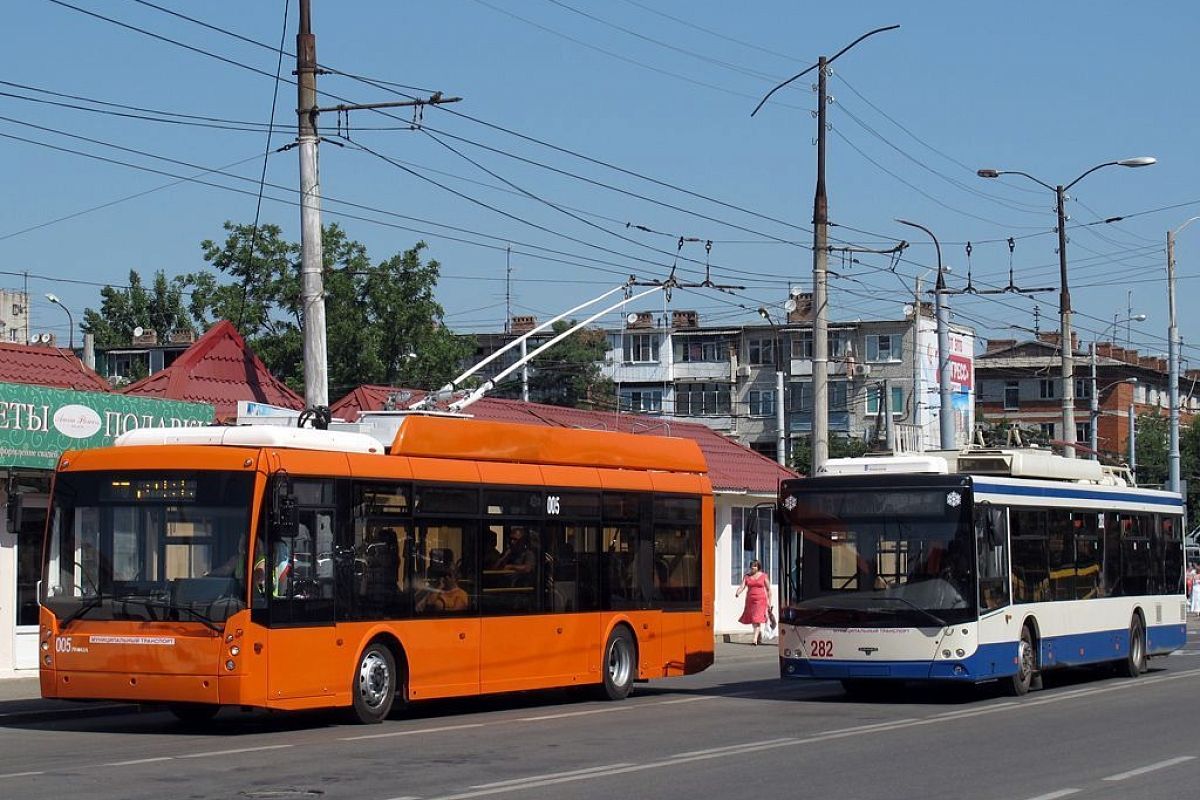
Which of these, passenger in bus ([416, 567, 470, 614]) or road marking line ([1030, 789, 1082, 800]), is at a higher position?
passenger in bus ([416, 567, 470, 614])

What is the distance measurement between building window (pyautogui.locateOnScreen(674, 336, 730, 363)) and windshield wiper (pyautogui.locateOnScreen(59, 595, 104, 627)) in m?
87.5

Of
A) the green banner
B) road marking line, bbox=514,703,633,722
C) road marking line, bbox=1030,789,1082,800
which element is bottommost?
road marking line, bbox=514,703,633,722

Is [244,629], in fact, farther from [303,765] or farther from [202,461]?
[303,765]

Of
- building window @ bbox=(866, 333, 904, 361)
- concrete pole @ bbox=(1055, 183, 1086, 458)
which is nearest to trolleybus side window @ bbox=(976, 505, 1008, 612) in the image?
concrete pole @ bbox=(1055, 183, 1086, 458)

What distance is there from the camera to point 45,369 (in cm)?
2412

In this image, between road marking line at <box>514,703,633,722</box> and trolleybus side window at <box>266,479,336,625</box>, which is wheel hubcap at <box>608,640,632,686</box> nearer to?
road marking line at <box>514,703,633,722</box>

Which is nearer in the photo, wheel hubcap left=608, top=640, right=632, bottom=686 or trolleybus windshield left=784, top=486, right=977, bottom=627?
trolleybus windshield left=784, top=486, right=977, bottom=627

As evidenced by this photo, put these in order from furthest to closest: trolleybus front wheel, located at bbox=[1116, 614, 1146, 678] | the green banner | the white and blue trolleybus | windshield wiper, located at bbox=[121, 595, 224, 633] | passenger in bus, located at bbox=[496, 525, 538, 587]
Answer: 1. trolleybus front wheel, located at bbox=[1116, 614, 1146, 678]
2. the green banner
3. the white and blue trolleybus
4. passenger in bus, located at bbox=[496, 525, 538, 587]
5. windshield wiper, located at bbox=[121, 595, 224, 633]

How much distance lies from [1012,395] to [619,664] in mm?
97840

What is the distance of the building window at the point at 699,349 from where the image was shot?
4080 inches

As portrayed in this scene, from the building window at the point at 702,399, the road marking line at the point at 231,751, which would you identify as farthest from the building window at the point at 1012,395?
the road marking line at the point at 231,751

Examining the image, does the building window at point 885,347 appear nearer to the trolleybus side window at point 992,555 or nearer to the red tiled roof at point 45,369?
the red tiled roof at point 45,369

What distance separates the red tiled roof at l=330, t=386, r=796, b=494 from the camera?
30.3 metres

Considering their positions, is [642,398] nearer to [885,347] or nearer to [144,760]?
[885,347]
